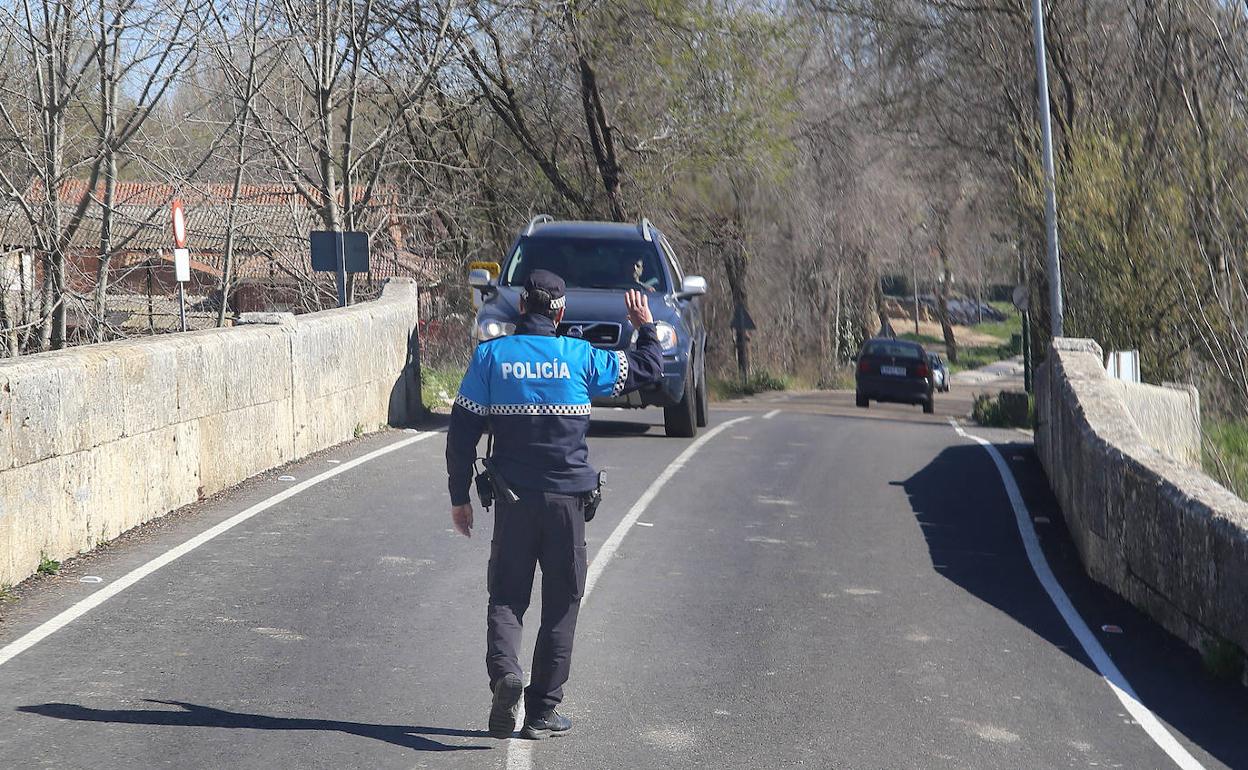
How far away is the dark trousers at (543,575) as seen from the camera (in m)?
6.13

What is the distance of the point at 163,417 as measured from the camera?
10680 mm

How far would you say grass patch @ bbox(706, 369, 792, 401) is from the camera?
39.0 m

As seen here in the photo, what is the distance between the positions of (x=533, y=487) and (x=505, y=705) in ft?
2.84

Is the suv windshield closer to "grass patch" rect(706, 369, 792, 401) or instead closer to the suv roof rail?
the suv roof rail

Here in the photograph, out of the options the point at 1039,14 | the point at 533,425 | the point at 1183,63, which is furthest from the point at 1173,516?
the point at 1039,14

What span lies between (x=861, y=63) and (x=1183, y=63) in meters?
14.8

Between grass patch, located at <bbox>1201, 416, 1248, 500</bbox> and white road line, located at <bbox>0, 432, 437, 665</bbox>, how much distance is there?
884 centimetres

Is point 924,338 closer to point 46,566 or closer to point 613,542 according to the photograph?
point 613,542

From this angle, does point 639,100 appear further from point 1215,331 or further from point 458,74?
point 1215,331

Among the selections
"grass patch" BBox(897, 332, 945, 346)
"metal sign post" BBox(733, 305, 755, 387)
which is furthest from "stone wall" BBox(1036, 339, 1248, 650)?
"grass patch" BBox(897, 332, 945, 346)

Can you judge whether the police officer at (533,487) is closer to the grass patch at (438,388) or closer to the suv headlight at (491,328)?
the suv headlight at (491,328)

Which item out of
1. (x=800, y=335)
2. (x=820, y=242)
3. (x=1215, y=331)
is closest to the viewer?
(x=1215, y=331)

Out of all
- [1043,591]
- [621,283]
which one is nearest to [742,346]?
[621,283]

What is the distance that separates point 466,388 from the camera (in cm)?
632
